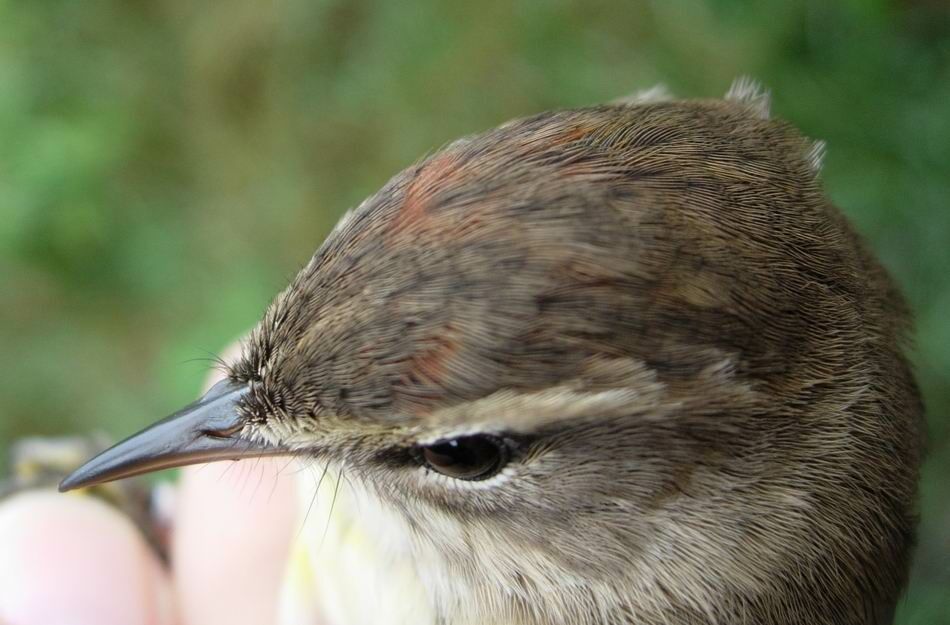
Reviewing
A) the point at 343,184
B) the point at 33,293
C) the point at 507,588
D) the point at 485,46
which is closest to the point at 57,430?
the point at 33,293

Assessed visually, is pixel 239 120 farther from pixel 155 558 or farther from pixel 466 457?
pixel 466 457

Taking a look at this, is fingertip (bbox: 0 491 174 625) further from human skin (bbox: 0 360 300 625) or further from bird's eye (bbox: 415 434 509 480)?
bird's eye (bbox: 415 434 509 480)

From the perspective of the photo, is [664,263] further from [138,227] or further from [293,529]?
[138,227]

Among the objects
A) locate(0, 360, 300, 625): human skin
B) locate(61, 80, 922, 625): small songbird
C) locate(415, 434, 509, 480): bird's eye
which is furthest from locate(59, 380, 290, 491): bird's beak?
locate(0, 360, 300, 625): human skin

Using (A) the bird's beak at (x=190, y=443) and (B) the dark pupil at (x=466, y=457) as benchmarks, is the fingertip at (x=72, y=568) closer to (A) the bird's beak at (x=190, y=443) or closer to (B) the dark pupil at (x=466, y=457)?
(A) the bird's beak at (x=190, y=443)

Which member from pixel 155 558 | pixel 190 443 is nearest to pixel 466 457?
pixel 190 443

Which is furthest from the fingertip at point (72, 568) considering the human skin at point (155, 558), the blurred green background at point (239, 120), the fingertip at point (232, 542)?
the blurred green background at point (239, 120)
